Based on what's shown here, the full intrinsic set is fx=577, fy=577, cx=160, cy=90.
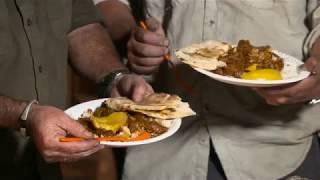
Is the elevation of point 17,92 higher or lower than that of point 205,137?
higher

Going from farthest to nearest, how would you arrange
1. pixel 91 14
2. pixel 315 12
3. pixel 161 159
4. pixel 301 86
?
pixel 91 14, pixel 161 159, pixel 315 12, pixel 301 86

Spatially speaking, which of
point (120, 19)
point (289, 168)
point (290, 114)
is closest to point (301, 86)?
point (290, 114)

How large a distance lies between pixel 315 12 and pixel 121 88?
53 cm

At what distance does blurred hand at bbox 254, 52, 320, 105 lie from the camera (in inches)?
51.6

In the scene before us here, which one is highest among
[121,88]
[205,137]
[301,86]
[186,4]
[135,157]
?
[186,4]

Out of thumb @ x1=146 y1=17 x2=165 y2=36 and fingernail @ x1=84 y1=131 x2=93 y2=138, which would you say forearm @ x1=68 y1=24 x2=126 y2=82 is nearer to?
thumb @ x1=146 y1=17 x2=165 y2=36

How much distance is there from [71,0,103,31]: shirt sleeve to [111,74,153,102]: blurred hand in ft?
0.78

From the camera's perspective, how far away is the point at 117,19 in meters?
1.70

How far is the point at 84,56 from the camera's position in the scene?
66.6 inches

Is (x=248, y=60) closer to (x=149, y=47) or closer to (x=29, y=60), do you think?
(x=149, y=47)

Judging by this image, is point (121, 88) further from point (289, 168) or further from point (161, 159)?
point (289, 168)

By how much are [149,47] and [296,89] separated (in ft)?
1.25

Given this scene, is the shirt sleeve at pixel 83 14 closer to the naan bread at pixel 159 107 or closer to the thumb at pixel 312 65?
the naan bread at pixel 159 107

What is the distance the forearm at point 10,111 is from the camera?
1.30 m
